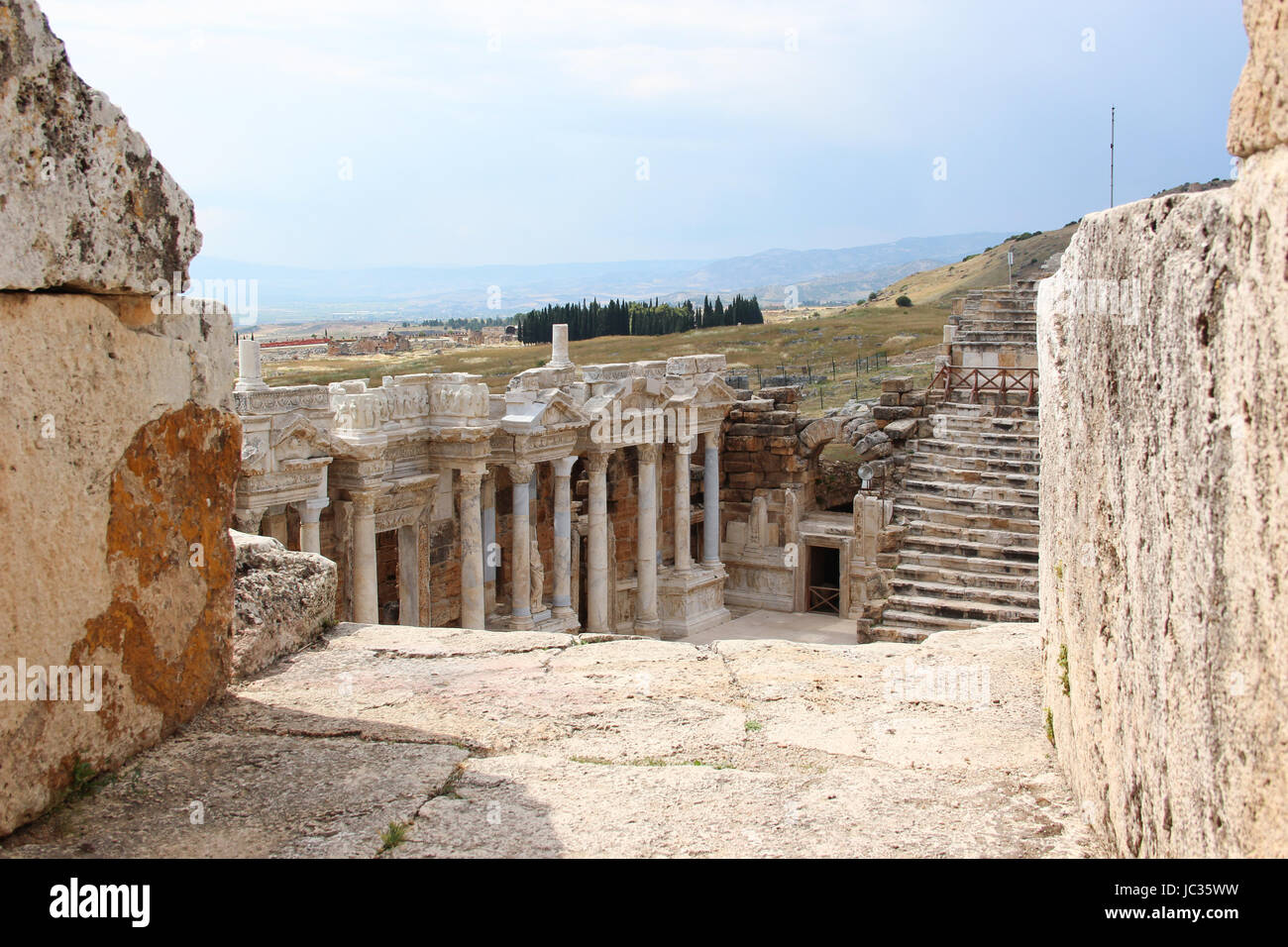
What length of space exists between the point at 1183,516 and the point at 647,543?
84.4ft

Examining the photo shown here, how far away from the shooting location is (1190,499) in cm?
266

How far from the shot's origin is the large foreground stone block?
365cm

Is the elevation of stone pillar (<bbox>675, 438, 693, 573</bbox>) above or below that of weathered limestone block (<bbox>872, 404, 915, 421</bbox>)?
below

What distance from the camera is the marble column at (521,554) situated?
78.6 ft

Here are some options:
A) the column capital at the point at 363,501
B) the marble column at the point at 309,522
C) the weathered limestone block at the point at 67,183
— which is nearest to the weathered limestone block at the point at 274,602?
the weathered limestone block at the point at 67,183

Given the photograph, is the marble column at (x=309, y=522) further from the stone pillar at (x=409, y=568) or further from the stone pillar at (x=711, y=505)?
the stone pillar at (x=711, y=505)

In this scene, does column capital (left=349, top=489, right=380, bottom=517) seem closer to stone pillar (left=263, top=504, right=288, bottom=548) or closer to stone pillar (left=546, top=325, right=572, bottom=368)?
stone pillar (left=263, top=504, right=288, bottom=548)

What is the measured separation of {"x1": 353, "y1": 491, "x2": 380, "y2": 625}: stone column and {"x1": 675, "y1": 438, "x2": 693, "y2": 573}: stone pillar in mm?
10692

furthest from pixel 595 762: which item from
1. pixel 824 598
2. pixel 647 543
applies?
pixel 824 598

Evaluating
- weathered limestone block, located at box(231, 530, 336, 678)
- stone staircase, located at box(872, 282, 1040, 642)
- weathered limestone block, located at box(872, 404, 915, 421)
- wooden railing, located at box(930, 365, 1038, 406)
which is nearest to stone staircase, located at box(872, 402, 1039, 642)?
stone staircase, located at box(872, 282, 1040, 642)

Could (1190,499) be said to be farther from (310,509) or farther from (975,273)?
(975,273)

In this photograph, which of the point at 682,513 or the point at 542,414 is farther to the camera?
the point at 682,513
